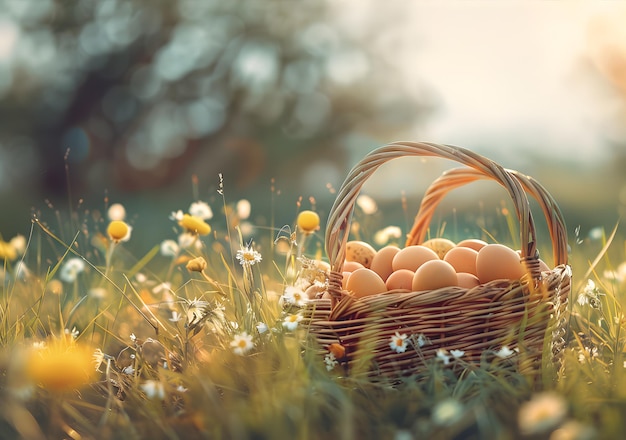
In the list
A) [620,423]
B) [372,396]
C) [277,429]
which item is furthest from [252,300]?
[620,423]

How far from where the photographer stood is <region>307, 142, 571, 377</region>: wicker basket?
1.54 meters

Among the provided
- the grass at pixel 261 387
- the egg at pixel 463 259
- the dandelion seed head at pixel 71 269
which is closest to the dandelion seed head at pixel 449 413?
the grass at pixel 261 387

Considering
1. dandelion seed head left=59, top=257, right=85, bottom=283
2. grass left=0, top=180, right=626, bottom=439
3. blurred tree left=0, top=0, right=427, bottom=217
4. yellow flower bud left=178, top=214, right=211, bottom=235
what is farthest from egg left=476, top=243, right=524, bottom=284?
blurred tree left=0, top=0, right=427, bottom=217

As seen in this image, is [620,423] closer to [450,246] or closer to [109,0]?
[450,246]

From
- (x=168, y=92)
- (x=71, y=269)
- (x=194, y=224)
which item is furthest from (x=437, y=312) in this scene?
(x=168, y=92)

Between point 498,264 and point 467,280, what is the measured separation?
91 millimetres

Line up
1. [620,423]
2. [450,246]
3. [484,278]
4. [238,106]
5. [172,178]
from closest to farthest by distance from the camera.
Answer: [620,423] < [484,278] < [450,246] < [172,178] < [238,106]

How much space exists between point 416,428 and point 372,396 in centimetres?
27

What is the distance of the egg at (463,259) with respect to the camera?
1.79 m

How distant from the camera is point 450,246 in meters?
2.06

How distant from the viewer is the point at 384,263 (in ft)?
6.31

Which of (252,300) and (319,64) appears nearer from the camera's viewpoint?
(252,300)

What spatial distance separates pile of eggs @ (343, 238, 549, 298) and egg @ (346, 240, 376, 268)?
77 millimetres

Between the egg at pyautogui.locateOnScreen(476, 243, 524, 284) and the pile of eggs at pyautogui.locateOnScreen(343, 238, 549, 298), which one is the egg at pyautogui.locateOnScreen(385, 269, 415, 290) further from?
the egg at pyautogui.locateOnScreen(476, 243, 524, 284)
